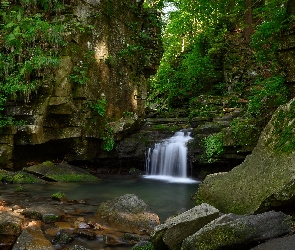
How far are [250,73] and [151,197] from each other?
12665 mm

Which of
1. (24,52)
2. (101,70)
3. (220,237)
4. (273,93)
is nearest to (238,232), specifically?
(220,237)

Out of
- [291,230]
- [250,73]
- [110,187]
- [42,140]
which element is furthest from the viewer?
[250,73]

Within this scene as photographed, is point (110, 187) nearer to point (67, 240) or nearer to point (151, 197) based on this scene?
point (151, 197)

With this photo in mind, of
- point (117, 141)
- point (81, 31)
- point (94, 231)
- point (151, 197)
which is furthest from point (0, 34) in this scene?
point (94, 231)

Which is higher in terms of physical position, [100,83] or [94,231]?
[100,83]

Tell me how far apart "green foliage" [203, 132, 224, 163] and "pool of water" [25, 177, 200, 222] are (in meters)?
1.25

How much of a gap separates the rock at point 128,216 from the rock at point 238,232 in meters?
2.39

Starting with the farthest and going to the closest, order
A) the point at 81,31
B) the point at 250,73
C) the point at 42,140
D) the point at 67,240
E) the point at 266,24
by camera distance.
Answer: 1. the point at 250,73
2. the point at 81,31
3. the point at 42,140
4. the point at 266,24
5. the point at 67,240

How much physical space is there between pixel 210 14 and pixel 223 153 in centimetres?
1271

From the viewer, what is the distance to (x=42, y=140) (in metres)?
12.4

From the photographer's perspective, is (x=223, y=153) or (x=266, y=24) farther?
(x=223, y=153)

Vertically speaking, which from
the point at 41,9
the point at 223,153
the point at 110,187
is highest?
the point at 41,9

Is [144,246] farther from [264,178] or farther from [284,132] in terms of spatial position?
[284,132]

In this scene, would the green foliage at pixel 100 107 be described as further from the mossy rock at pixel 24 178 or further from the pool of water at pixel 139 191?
the mossy rock at pixel 24 178
